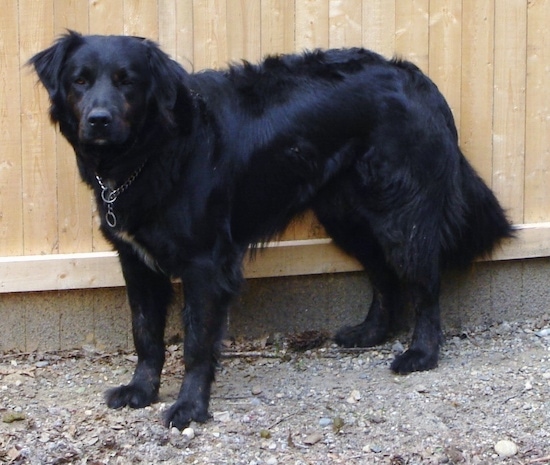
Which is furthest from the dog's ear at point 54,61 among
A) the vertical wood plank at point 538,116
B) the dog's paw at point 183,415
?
the vertical wood plank at point 538,116

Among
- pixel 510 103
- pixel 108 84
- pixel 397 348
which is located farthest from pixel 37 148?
pixel 510 103

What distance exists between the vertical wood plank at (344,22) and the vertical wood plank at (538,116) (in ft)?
3.18

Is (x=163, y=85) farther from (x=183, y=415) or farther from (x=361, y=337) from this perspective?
(x=361, y=337)

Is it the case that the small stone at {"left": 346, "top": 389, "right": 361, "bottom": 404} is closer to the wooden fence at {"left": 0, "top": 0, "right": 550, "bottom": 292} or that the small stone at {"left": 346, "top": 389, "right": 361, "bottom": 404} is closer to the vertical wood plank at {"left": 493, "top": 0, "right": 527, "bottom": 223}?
the wooden fence at {"left": 0, "top": 0, "right": 550, "bottom": 292}

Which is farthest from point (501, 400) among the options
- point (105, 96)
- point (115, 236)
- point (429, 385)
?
point (105, 96)

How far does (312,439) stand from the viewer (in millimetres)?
4172

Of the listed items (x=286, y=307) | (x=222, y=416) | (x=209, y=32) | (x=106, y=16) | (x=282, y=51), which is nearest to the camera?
(x=222, y=416)

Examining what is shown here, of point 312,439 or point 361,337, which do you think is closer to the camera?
point 312,439

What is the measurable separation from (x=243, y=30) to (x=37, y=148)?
4.08 ft

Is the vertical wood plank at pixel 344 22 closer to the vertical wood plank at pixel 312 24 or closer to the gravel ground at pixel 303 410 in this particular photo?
the vertical wood plank at pixel 312 24

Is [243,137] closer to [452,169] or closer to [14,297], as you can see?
[452,169]

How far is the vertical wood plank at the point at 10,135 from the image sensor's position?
4855mm

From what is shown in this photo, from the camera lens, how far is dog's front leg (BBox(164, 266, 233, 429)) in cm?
434

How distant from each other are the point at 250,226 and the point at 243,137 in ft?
1.48
